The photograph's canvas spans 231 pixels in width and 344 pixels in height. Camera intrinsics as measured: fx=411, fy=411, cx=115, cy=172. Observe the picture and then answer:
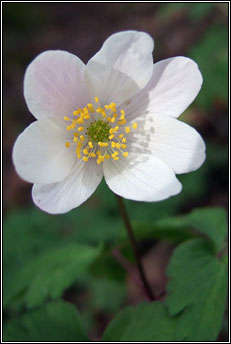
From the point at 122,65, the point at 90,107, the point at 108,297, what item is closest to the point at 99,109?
the point at 90,107

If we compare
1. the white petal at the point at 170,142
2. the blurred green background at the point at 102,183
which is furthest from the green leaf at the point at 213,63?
the white petal at the point at 170,142

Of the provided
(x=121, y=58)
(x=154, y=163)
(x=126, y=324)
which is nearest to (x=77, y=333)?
(x=126, y=324)

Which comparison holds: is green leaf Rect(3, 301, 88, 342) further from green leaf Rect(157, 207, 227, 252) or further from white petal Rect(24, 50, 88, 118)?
white petal Rect(24, 50, 88, 118)

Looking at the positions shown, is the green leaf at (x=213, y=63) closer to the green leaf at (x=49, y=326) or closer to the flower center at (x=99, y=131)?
the flower center at (x=99, y=131)

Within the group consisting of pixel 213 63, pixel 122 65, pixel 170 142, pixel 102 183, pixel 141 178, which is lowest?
pixel 102 183

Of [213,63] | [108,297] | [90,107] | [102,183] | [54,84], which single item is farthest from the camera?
[213,63]

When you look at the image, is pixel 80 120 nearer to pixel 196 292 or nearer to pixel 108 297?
pixel 196 292
